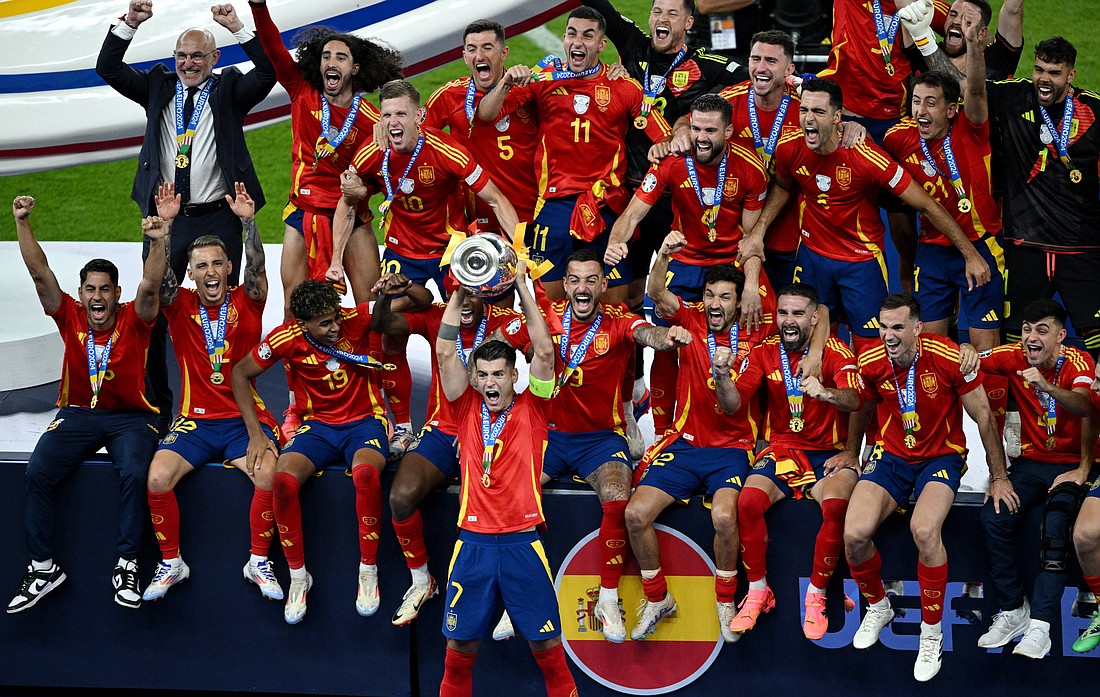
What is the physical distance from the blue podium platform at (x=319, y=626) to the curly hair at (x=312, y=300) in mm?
809

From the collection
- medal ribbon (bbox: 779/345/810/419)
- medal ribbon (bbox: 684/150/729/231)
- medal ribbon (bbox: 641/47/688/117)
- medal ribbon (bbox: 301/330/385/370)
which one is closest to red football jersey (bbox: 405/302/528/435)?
medal ribbon (bbox: 301/330/385/370)

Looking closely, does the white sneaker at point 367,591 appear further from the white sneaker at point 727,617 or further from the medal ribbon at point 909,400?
the medal ribbon at point 909,400

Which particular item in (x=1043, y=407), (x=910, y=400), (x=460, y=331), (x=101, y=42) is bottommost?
(x=1043, y=407)

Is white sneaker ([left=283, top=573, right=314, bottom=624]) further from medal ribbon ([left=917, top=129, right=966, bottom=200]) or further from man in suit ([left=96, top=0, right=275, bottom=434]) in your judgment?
medal ribbon ([left=917, top=129, right=966, bottom=200])

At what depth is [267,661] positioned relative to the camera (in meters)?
7.29

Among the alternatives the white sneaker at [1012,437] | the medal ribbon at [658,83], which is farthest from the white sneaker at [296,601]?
the white sneaker at [1012,437]

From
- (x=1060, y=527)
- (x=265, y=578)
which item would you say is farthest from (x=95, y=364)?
(x=1060, y=527)

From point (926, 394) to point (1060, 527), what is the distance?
2.80 feet

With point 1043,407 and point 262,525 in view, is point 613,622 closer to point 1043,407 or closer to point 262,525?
point 262,525

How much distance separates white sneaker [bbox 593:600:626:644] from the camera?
6.88 metres

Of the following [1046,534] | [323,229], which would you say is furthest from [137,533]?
[1046,534]

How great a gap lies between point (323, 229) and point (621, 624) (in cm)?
273

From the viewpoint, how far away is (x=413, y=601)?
275 inches

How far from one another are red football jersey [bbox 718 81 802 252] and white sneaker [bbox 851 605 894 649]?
204cm
